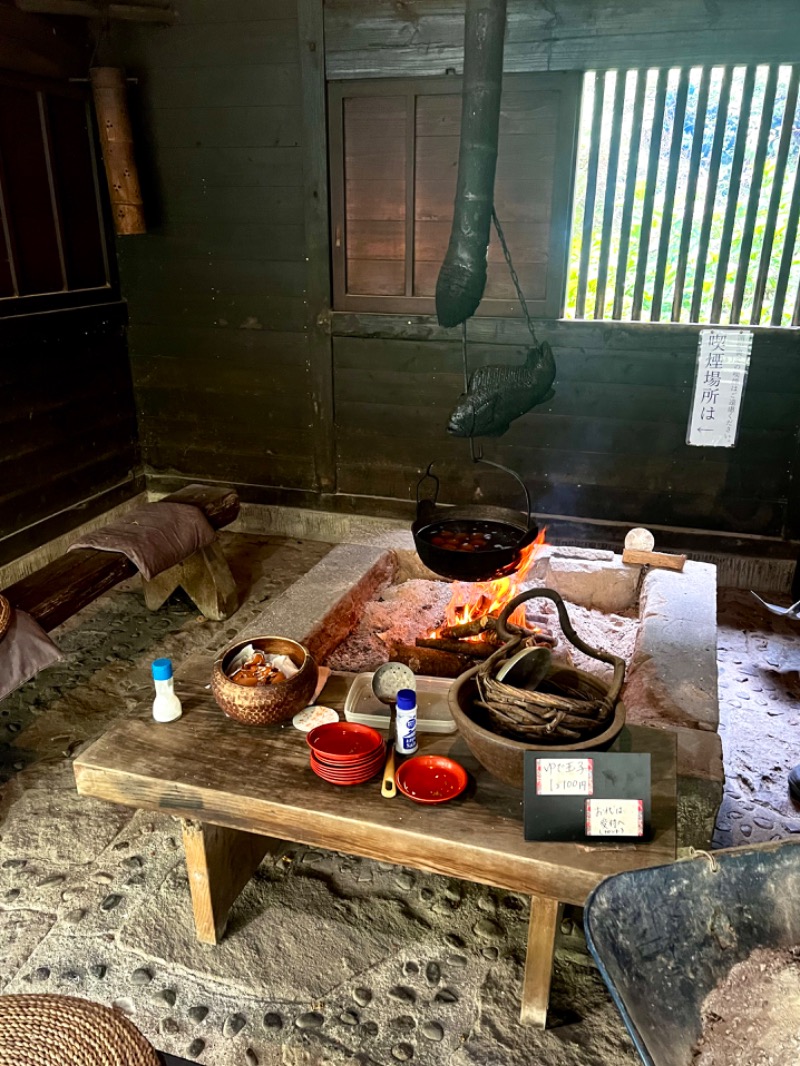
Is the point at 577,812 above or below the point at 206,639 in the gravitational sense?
above

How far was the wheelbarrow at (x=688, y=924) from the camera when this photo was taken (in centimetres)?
162

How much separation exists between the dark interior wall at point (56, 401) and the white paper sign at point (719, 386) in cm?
443

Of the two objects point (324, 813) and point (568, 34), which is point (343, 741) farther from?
point (568, 34)

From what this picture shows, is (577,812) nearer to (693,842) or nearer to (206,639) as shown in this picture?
(693,842)

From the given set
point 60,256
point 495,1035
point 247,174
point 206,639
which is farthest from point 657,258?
point 495,1035

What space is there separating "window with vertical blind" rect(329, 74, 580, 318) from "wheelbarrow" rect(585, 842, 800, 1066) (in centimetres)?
424

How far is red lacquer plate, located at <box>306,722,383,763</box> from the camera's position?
2359mm

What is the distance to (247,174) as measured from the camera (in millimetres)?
5691

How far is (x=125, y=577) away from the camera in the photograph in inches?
177

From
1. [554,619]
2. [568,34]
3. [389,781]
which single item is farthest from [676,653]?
[568,34]

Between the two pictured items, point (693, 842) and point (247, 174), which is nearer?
point (693, 842)

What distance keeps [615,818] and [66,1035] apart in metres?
1.41

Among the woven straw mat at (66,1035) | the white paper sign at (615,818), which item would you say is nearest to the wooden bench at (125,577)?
the woven straw mat at (66,1035)

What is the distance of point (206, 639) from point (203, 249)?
308 centimetres
